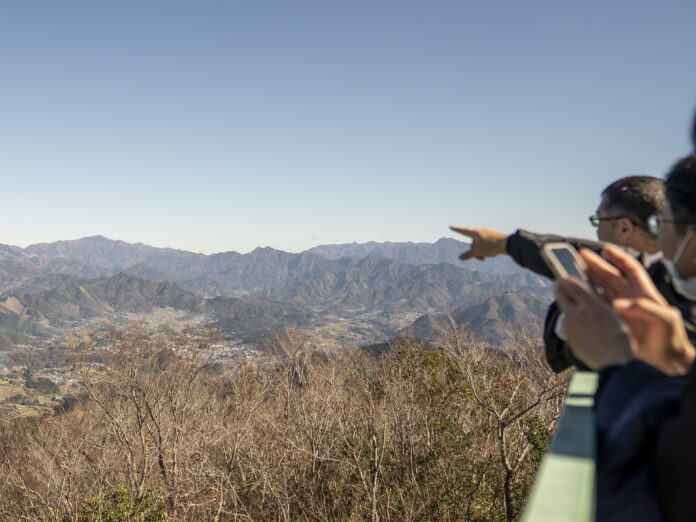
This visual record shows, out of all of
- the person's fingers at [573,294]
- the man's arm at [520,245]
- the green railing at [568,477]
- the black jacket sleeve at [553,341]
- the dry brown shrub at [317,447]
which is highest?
the man's arm at [520,245]

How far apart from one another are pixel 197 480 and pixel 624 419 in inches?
660

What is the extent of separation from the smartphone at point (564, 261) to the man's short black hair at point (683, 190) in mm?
302

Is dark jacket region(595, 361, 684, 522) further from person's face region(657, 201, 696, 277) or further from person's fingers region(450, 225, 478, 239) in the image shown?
person's fingers region(450, 225, 478, 239)

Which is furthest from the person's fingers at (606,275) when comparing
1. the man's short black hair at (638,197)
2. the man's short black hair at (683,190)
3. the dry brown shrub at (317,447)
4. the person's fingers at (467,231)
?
the dry brown shrub at (317,447)

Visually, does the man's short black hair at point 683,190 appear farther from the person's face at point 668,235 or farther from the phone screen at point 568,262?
the phone screen at point 568,262

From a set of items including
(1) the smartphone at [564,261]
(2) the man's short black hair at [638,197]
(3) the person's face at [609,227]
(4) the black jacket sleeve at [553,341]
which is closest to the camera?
(1) the smartphone at [564,261]

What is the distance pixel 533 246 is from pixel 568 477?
3.30ft

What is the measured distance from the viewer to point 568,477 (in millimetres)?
753

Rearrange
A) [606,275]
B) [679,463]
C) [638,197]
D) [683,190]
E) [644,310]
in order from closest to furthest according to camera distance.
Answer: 1. [679,463]
2. [644,310]
3. [606,275]
4. [683,190]
5. [638,197]

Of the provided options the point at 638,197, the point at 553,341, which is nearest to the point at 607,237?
the point at 638,197

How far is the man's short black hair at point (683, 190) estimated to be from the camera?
1.22 meters

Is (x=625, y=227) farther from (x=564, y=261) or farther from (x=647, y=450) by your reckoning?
(x=647, y=450)

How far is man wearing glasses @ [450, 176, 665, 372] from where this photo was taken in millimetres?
1602

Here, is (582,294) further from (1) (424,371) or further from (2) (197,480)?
(1) (424,371)
